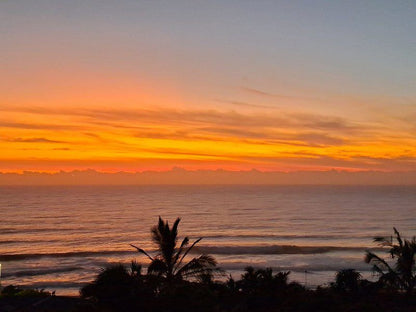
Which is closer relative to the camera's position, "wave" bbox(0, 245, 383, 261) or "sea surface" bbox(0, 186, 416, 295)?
"sea surface" bbox(0, 186, 416, 295)

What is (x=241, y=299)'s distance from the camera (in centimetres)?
2039

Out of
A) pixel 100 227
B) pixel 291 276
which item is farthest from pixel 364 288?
pixel 100 227

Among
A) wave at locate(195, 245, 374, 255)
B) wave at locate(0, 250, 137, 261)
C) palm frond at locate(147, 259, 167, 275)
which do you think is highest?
palm frond at locate(147, 259, 167, 275)

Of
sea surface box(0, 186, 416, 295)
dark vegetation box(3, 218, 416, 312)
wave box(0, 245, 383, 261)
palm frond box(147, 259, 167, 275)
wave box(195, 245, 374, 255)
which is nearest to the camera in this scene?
dark vegetation box(3, 218, 416, 312)

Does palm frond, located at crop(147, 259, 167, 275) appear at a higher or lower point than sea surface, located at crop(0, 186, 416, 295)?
higher

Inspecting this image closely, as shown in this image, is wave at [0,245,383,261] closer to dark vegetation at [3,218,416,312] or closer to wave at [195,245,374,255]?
wave at [195,245,374,255]

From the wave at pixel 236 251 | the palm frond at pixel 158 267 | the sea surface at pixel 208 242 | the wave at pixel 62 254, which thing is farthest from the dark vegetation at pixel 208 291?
the wave at pixel 62 254

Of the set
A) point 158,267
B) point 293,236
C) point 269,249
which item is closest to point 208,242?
point 269,249

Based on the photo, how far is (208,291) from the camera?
1880 cm

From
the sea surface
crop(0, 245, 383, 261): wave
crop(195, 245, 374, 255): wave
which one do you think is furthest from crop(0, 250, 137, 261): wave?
crop(195, 245, 374, 255): wave

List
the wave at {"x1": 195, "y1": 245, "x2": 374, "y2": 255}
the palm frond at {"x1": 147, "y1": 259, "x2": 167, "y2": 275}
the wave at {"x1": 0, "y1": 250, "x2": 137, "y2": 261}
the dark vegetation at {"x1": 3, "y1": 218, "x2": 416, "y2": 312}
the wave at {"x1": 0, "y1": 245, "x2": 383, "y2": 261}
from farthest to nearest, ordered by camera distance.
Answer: the wave at {"x1": 195, "y1": 245, "x2": 374, "y2": 255}
the wave at {"x1": 0, "y1": 245, "x2": 383, "y2": 261}
the wave at {"x1": 0, "y1": 250, "x2": 137, "y2": 261}
the palm frond at {"x1": 147, "y1": 259, "x2": 167, "y2": 275}
the dark vegetation at {"x1": 3, "y1": 218, "x2": 416, "y2": 312}

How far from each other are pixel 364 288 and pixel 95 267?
1296 inches

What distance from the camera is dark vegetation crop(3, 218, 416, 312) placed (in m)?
16.0

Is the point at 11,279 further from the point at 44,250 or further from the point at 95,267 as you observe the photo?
the point at 44,250
